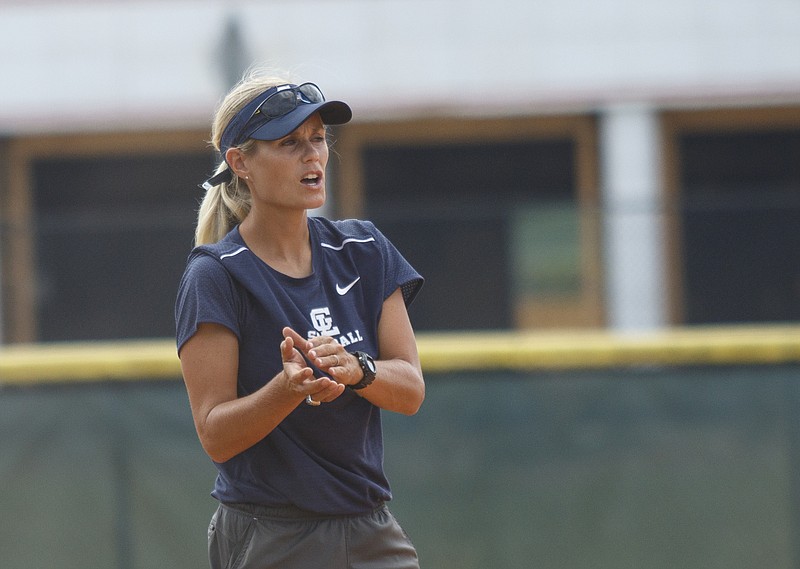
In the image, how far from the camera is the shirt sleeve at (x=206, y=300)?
97.0 inches

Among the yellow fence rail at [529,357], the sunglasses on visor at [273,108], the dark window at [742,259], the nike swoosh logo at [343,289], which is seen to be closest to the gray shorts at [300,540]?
the nike swoosh logo at [343,289]

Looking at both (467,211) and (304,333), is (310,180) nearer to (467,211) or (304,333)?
(304,333)

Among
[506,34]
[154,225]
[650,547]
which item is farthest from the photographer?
[506,34]

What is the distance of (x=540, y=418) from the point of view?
195 inches

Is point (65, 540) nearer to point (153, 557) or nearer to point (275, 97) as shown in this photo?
point (153, 557)

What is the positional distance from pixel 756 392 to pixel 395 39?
8.34 metres

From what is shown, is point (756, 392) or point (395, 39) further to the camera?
point (395, 39)

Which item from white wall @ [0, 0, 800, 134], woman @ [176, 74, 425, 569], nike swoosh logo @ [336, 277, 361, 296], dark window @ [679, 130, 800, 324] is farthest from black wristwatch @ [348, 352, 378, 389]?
white wall @ [0, 0, 800, 134]

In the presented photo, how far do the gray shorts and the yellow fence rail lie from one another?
221 cm

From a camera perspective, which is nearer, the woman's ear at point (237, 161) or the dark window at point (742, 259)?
the woman's ear at point (237, 161)

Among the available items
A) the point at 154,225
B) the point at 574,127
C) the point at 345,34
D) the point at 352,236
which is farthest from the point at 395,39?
the point at 352,236

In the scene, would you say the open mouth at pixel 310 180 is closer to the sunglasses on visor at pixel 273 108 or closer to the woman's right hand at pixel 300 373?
the sunglasses on visor at pixel 273 108

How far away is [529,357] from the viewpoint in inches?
195

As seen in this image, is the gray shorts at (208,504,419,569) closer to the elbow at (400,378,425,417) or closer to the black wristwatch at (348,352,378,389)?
the elbow at (400,378,425,417)
